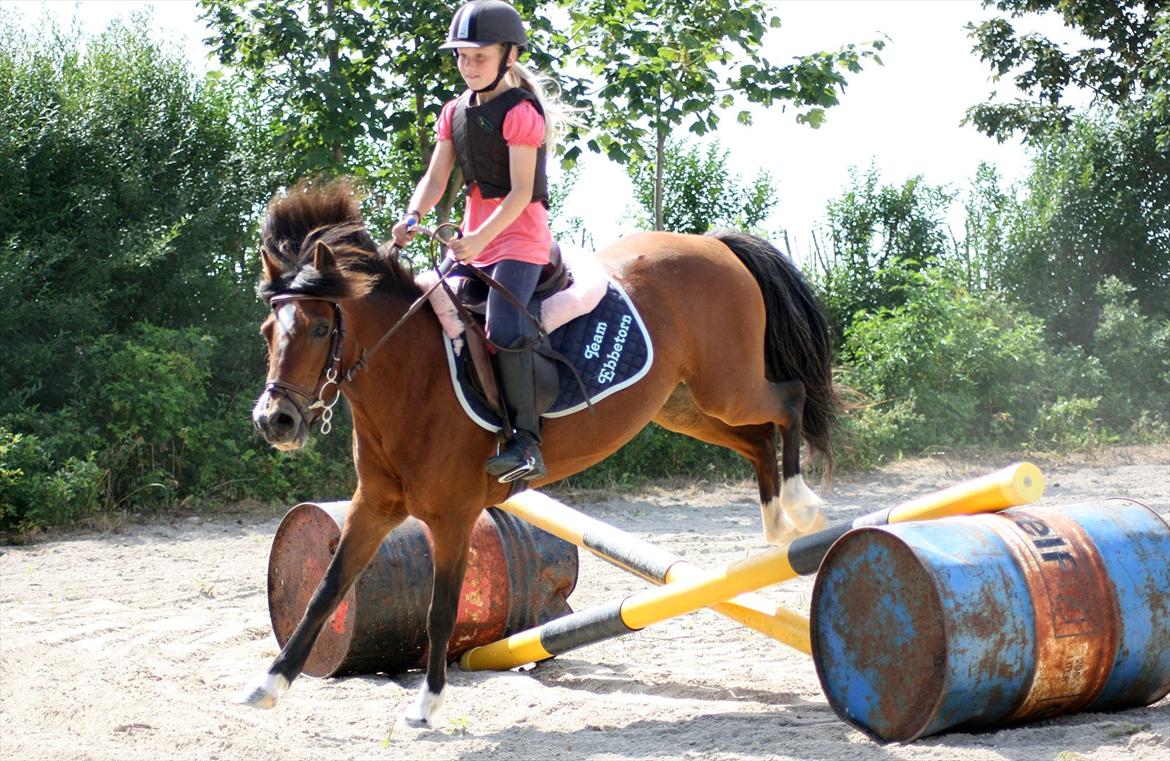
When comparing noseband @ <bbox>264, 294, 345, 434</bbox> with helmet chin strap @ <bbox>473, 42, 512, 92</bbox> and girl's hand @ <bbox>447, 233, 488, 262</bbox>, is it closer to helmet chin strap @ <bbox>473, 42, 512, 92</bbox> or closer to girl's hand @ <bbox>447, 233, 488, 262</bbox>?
girl's hand @ <bbox>447, 233, 488, 262</bbox>

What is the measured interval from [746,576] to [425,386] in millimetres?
1460

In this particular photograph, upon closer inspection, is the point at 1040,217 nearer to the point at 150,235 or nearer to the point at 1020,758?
the point at 150,235

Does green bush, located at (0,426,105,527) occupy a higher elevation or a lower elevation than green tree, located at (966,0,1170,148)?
lower

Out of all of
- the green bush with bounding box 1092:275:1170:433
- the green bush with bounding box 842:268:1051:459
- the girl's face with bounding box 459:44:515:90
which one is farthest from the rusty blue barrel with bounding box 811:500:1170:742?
the green bush with bounding box 1092:275:1170:433

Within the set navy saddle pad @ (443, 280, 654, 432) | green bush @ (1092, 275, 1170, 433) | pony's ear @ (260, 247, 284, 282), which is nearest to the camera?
pony's ear @ (260, 247, 284, 282)

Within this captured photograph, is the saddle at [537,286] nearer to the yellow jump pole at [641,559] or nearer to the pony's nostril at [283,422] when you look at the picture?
the pony's nostril at [283,422]

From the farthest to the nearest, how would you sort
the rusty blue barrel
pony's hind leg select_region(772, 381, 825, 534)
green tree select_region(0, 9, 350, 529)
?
green tree select_region(0, 9, 350, 529) → pony's hind leg select_region(772, 381, 825, 534) → the rusty blue barrel

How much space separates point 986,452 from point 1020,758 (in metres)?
10.7

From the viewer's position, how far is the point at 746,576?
4625 mm

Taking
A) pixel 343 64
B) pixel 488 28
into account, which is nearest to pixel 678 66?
pixel 343 64

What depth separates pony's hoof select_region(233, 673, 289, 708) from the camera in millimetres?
4512

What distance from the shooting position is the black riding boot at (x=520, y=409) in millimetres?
4711

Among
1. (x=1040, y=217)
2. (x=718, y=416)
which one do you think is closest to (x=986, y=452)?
(x=1040, y=217)

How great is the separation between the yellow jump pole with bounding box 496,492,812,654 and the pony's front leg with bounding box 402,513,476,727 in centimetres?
93
